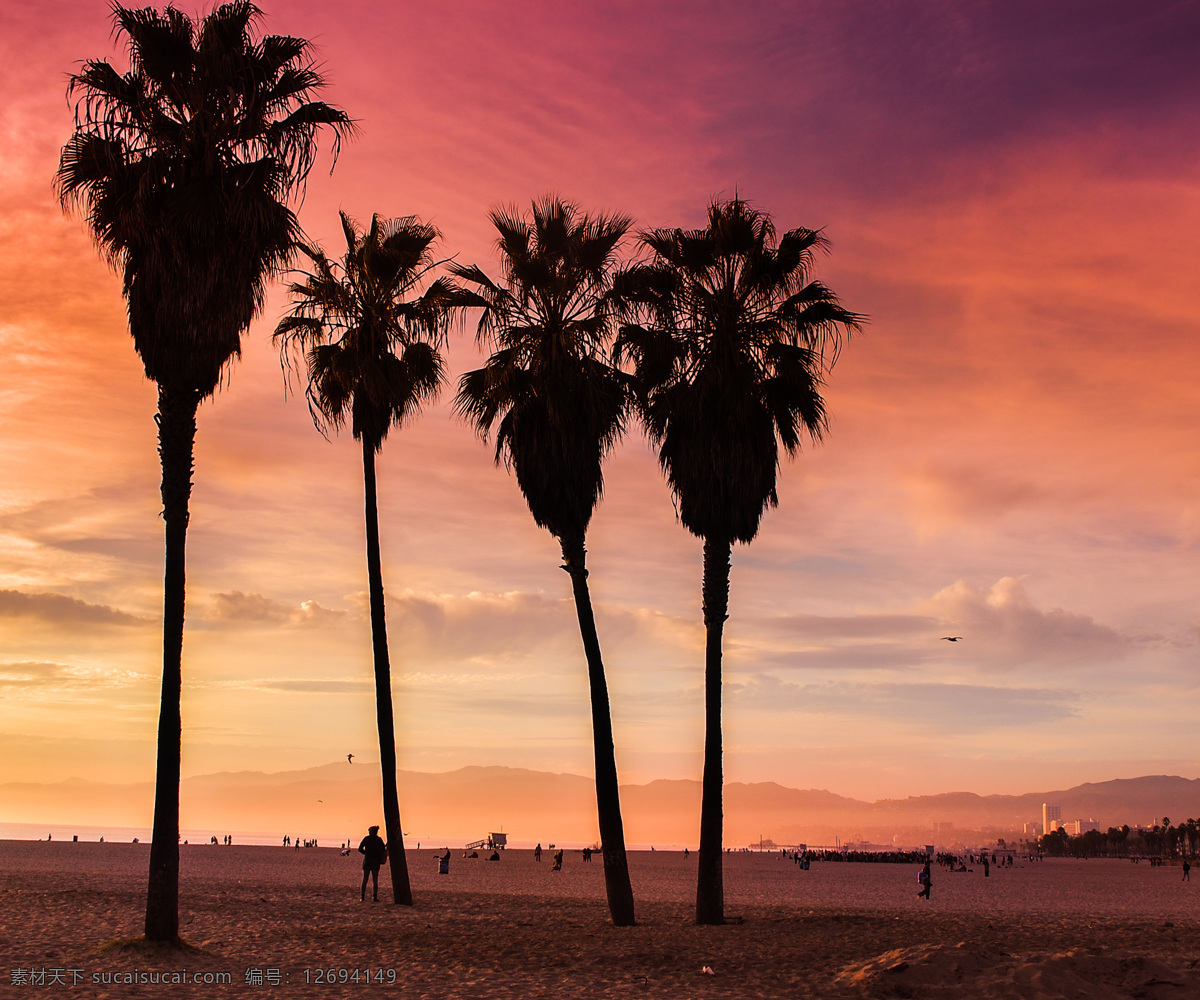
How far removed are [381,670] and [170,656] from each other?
10.1 m

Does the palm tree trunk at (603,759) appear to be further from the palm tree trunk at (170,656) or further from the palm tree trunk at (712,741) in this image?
the palm tree trunk at (170,656)

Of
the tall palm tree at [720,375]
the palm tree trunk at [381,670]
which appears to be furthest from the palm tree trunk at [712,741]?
the palm tree trunk at [381,670]

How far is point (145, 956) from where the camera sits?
15648mm

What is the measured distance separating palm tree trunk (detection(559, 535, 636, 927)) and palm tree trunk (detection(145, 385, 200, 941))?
8.69 meters

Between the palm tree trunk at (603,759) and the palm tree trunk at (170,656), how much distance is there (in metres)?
8.69

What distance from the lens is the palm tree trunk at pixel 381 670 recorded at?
86.4ft

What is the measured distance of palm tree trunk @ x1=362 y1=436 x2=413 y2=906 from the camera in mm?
26328

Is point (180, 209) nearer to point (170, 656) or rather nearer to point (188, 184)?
point (188, 184)

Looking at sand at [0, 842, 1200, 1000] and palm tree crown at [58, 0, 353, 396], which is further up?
palm tree crown at [58, 0, 353, 396]

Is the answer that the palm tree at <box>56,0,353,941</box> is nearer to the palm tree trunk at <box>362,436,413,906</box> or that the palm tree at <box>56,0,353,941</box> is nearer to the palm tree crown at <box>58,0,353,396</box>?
the palm tree crown at <box>58,0,353,396</box>

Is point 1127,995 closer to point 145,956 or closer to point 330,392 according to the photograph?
point 145,956

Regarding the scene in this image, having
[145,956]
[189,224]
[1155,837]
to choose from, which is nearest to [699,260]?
[189,224]

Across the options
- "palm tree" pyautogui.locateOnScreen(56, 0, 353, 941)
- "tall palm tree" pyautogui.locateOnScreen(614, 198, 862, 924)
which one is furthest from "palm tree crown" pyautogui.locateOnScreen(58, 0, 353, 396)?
"tall palm tree" pyautogui.locateOnScreen(614, 198, 862, 924)

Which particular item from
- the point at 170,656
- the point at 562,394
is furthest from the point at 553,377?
the point at 170,656
